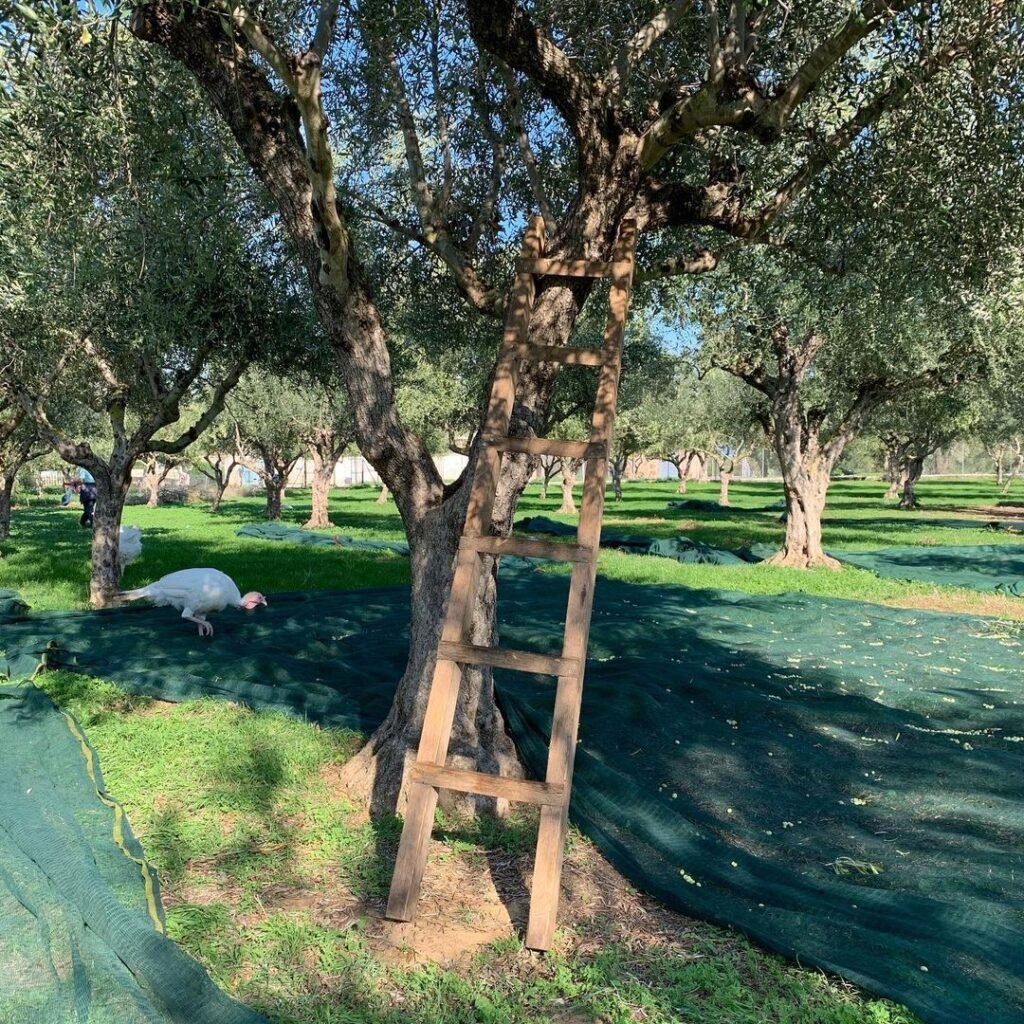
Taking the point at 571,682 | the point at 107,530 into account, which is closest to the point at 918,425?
the point at 107,530

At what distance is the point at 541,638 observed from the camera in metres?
10.2

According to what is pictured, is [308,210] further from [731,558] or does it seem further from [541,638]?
[731,558]

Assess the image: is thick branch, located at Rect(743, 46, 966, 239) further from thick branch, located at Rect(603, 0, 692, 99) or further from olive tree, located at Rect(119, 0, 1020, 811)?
thick branch, located at Rect(603, 0, 692, 99)

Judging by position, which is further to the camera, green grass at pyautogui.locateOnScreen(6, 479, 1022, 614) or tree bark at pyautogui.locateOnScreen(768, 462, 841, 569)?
tree bark at pyautogui.locateOnScreen(768, 462, 841, 569)

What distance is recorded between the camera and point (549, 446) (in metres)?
4.41

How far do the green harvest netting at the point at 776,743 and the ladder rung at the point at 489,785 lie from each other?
1055 mm

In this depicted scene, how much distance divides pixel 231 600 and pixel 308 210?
7.03 metres

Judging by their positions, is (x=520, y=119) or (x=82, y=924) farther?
(x=520, y=119)

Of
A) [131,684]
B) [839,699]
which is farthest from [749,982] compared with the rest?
[131,684]

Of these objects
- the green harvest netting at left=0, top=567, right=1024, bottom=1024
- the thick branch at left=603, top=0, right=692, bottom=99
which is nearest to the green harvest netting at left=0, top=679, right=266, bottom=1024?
the green harvest netting at left=0, top=567, right=1024, bottom=1024

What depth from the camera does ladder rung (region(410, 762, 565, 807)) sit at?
3.97 m

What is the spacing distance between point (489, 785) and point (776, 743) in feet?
11.8

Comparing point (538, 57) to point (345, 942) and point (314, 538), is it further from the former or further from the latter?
point (314, 538)

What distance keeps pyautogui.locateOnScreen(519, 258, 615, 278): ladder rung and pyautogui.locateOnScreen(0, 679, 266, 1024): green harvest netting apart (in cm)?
369
